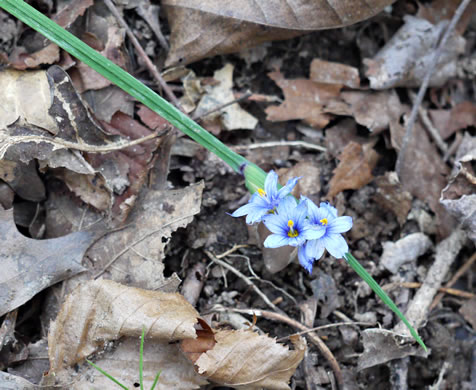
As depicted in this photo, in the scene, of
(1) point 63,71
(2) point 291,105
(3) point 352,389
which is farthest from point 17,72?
(3) point 352,389

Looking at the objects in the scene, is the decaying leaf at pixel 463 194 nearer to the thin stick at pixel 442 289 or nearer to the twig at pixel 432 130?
the twig at pixel 432 130

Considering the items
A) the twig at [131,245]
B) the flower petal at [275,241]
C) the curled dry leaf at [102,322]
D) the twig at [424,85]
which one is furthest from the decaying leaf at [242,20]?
the curled dry leaf at [102,322]

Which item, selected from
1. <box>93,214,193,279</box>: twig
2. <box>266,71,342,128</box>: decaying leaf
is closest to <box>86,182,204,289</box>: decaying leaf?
<box>93,214,193,279</box>: twig

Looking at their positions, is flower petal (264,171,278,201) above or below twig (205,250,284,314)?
above

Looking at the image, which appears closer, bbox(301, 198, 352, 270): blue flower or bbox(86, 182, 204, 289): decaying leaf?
bbox(301, 198, 352, 270): blue flower

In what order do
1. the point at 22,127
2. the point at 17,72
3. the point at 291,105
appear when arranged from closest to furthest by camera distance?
1. the point at 22,127
2. the point at 17,72
3. the point at 291,105

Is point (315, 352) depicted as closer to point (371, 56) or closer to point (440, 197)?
point (440, 197)

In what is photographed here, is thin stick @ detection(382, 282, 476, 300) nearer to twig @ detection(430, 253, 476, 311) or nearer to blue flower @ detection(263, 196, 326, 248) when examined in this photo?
twig @ detection(430, 253, 476, 311)
